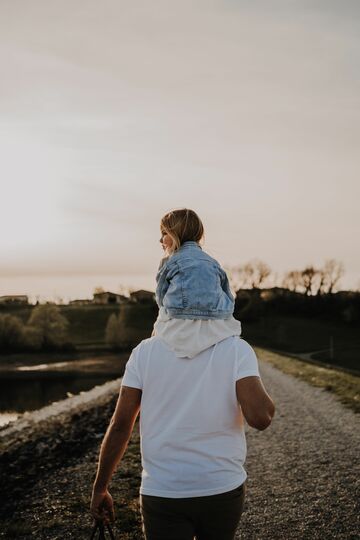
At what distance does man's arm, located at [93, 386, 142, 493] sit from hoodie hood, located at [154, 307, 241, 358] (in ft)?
1.13

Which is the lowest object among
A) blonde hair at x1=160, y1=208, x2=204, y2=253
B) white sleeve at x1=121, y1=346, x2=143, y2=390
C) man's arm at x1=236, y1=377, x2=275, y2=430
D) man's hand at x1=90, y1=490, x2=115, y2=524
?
man's hand at x1=90, y1=490, x2=115, y2=524

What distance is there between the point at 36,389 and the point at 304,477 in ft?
110

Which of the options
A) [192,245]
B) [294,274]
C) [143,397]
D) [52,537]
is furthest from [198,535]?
[294,274]

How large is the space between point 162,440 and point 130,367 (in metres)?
0.40

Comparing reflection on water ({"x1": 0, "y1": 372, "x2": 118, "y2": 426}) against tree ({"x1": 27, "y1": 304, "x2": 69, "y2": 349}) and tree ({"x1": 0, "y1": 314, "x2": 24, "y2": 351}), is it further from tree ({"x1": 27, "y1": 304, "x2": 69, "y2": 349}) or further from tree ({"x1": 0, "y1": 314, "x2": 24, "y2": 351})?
tree ({"x1": 27, "y1": 304, "x2": 69, "y2": 349})

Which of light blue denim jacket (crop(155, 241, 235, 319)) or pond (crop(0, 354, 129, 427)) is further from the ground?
light blue denim jacket (crop(155, 241, 235, 319))

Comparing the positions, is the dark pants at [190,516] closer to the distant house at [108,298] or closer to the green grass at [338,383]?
the green grass at [338,383]

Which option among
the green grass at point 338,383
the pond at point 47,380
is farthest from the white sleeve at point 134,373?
the pond at point 47,380

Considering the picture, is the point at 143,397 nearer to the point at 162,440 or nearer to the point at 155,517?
the point at 162,440

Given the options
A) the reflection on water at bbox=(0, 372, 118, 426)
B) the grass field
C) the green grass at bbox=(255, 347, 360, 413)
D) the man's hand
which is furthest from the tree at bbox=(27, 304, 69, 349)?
the man's hand

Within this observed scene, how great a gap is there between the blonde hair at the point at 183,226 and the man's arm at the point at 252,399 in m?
0.80

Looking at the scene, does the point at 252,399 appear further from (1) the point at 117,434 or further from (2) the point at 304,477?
(2) the point at 304,477

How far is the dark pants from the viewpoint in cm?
284

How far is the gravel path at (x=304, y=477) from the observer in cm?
741
